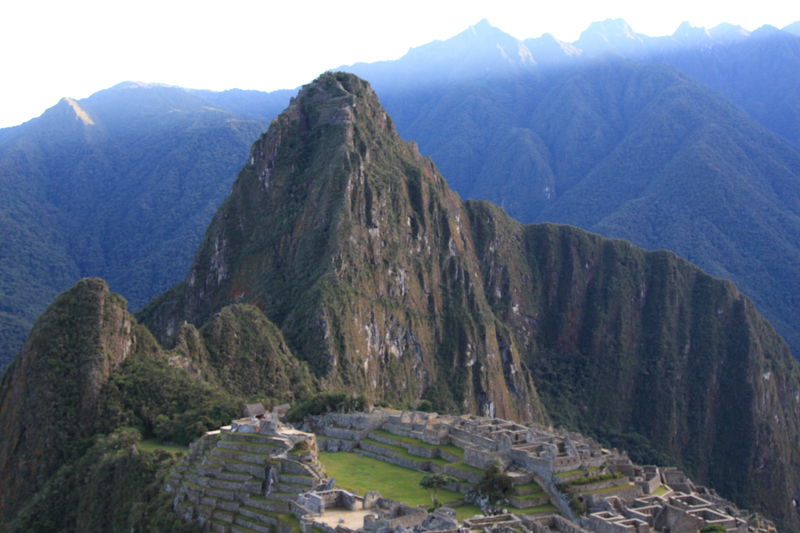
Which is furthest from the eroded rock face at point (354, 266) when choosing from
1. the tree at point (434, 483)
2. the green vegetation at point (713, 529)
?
the green vegetation at point (713, 529)

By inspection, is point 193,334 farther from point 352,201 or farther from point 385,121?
point 385,121

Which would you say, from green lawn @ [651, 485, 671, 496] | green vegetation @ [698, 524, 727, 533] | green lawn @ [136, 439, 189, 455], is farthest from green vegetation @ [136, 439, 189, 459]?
green vegetation @ [698, 524, 727, 533]

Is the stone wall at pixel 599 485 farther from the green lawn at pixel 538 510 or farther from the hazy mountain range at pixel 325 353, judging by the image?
the hazy mountain range at pixel 325 353

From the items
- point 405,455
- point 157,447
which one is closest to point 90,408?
point 157,447

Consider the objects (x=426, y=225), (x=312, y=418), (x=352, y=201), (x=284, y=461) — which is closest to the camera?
(x=284, y=461)

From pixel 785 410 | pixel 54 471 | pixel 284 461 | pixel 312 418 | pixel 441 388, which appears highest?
pixel 284 461

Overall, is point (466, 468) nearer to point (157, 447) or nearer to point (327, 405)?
point (327, 405)

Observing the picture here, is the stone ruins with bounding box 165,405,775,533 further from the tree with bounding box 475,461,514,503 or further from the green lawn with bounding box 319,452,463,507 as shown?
the green lawn with bounding box 319,452,463,507

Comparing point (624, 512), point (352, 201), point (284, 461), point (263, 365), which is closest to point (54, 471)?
point (263, 365)
